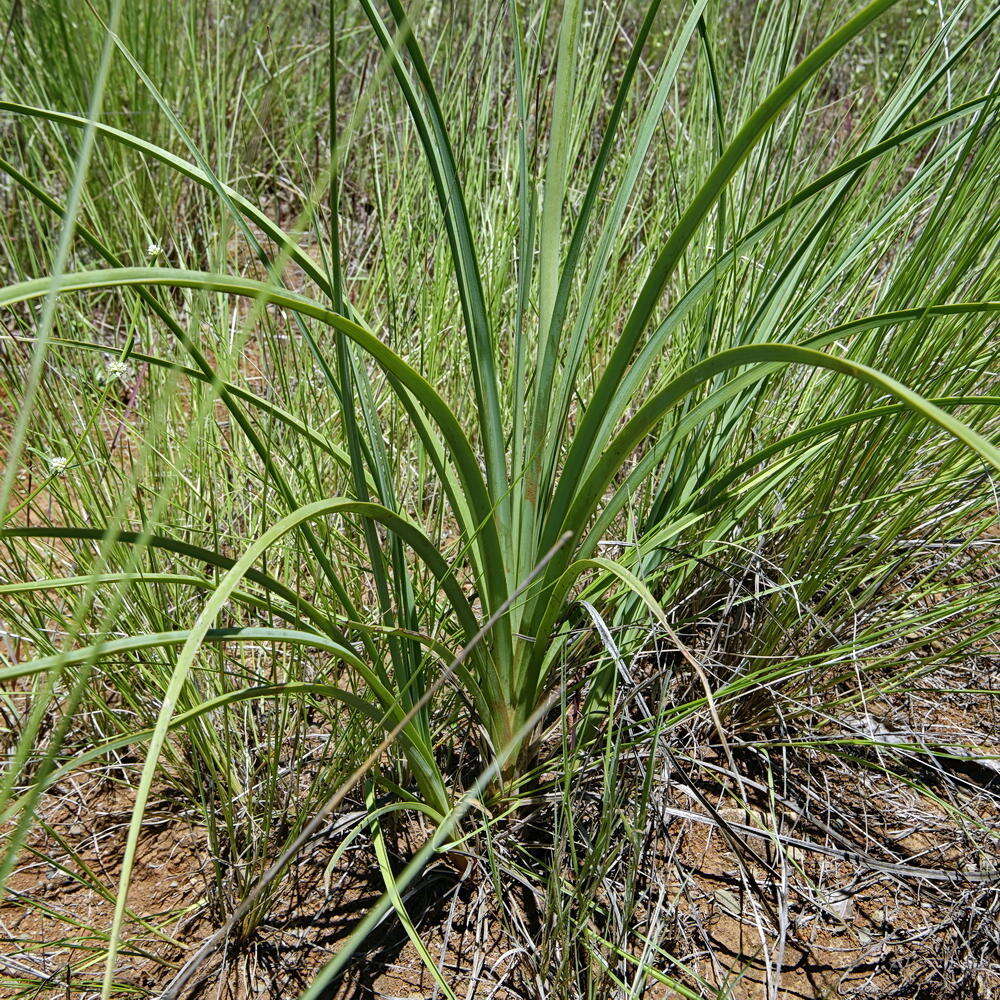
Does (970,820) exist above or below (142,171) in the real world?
below

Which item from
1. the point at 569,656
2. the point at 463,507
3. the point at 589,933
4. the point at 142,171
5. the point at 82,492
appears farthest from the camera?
the point at 142,171

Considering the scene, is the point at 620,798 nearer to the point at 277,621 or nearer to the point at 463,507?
the point at 463,507

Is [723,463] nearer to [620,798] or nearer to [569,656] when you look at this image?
[569,656]

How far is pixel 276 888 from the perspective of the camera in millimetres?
929

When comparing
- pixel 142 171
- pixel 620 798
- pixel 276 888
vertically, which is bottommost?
pixel 276 888

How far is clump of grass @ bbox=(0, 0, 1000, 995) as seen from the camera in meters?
0.69

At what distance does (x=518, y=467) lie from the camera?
3.01ft

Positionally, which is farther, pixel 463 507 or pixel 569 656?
pixel 569 656

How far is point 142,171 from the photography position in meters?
1.94

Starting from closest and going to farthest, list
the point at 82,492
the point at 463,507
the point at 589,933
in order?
the point at 589,933 → the point at 463,507 → the point at 82,492

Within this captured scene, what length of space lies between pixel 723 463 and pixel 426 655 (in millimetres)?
529

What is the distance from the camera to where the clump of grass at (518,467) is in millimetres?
694

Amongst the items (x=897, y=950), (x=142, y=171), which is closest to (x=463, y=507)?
(x=897, y=950)

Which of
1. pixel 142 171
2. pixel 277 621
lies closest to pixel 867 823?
pixel 277 621
